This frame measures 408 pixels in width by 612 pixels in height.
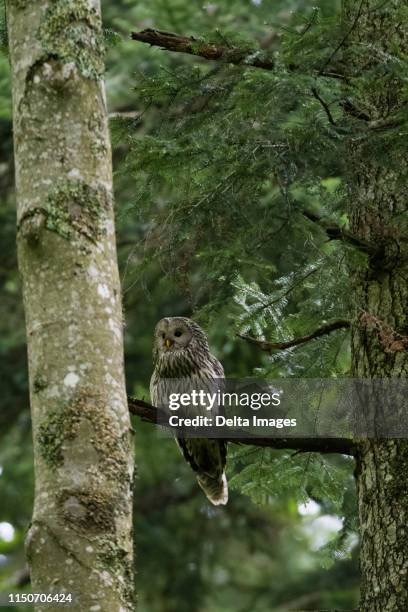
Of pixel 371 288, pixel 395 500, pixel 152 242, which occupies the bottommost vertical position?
pixel 395 500

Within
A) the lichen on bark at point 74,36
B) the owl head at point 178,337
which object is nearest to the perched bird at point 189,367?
the owl head at point 178,337

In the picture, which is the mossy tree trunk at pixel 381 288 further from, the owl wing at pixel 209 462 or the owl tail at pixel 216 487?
the owl tail at pixel 216 487

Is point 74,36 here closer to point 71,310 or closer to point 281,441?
point 71,310

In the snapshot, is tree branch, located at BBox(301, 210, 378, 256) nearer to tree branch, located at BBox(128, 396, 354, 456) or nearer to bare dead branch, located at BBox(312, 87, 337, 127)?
bare dead branch, located at BBox(312, 87, 337, 127)

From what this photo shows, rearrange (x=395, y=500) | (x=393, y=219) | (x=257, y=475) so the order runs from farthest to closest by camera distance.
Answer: (x=257, y=475)
(x=393, y=219)
(x=395, y=500)

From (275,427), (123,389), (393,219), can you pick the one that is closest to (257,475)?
(275,427)

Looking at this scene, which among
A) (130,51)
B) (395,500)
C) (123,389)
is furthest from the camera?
(130,51)

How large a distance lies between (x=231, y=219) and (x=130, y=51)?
230 inches

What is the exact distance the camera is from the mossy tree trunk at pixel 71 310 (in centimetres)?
300

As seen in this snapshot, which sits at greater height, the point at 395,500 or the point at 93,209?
the point at 93,209

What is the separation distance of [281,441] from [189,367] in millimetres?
1889

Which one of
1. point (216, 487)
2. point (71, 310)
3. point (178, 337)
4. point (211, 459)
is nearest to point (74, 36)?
point (71, 310)

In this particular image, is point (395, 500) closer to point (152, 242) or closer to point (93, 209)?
point (152, 242)

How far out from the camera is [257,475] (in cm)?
592
